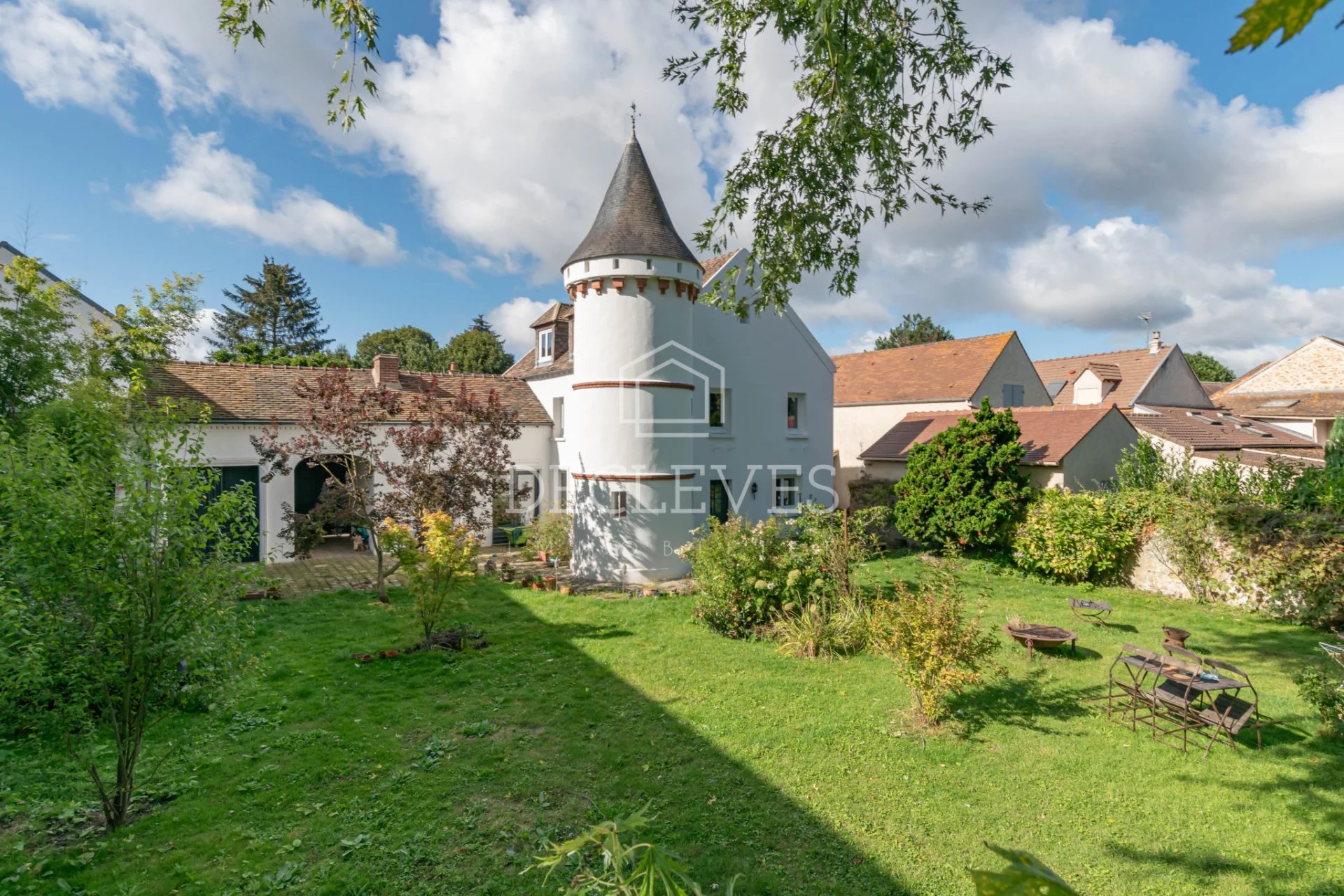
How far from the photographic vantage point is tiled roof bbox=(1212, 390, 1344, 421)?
28.0m

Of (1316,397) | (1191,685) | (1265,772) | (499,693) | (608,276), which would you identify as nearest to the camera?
(1265,772)

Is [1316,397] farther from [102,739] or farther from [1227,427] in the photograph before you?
[102,739]

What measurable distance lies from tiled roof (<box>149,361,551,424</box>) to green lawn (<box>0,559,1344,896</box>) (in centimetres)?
854

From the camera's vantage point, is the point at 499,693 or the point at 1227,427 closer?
the point at 499,693

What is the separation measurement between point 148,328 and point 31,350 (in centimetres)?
626

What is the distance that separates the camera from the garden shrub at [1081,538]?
45.8 ft

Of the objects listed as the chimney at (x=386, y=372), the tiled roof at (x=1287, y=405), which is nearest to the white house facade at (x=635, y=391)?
the chimney at (x=386, y=372)

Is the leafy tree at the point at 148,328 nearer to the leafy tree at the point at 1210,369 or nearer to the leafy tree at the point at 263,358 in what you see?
the leafy tree at the point at 263,358

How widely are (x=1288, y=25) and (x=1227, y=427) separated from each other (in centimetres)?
2802

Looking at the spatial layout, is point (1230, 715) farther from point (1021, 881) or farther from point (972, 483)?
point (972, 483)

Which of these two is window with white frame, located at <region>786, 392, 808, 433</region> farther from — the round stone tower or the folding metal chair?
the folding metal chair

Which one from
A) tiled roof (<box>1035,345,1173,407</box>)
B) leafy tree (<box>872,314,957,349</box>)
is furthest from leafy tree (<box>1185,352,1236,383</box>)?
tiled roof (<box>1035,345,1173,407</box>)

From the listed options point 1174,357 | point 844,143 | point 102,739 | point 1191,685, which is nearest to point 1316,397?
point 1174,357

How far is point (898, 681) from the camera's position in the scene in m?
9.01
